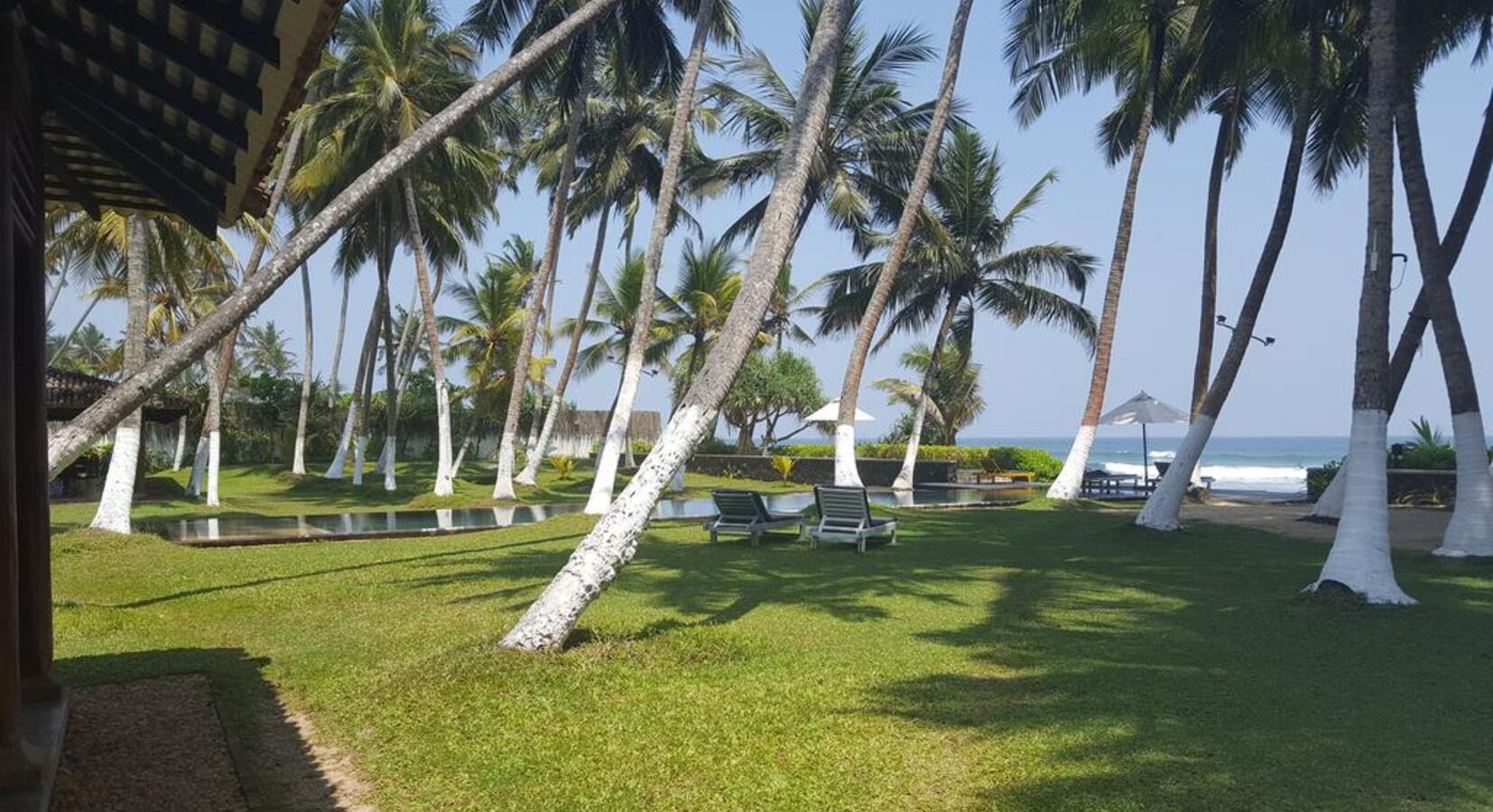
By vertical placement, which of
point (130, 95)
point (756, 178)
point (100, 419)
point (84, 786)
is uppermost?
→ point (756, 178)

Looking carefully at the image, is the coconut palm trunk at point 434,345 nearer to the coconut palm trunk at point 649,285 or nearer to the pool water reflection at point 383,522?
the pool water reflection at point 383,522

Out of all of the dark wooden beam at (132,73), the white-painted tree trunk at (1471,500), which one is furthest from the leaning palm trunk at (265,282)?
the white-painted tree trunk at (1471,500)

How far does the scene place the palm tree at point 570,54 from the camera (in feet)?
70.1

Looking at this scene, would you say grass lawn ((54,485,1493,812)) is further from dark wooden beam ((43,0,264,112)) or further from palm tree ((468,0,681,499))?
palm tree ((468,0,681,499))

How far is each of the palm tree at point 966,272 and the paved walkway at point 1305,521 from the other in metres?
8.89

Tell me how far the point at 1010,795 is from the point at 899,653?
2.84 meters

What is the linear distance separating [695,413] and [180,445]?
34598mm

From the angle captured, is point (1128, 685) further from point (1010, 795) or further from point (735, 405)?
point (735, 405)

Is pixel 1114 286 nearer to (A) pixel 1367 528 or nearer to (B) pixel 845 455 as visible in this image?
(B) pixel 845 455

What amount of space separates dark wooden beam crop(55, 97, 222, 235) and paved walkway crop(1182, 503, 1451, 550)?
517 inches

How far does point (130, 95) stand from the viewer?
5.11 meters

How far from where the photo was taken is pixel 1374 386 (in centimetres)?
969

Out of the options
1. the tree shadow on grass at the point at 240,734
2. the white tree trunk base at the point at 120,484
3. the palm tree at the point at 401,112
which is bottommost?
the tree shadow on grass at the point at 240,734

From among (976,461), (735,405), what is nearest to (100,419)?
(976,461)
